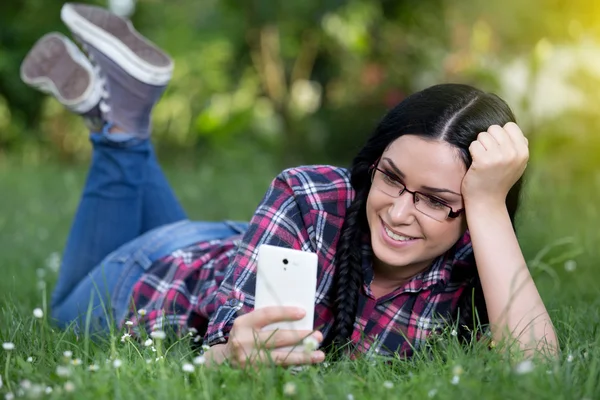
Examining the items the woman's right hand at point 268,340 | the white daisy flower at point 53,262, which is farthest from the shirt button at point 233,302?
the white daisy flower at point 53,262

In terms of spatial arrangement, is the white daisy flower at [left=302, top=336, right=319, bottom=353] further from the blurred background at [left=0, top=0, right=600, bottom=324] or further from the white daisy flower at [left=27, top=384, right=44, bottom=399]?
the blurred background at [left=0, top=0, right=600, bottom=324]

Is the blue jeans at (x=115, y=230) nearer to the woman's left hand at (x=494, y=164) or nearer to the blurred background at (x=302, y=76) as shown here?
the woman's left hand at (x=494, y=164)

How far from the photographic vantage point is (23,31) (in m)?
9.36

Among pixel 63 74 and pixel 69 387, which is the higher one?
pixel 63 74

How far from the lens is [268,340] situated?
180 cm

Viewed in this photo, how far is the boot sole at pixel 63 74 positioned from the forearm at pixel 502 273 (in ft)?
5.68

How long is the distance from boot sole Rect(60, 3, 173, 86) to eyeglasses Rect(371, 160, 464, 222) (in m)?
1.40

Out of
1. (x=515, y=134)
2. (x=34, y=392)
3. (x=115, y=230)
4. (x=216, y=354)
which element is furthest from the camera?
(x=115, y=230)

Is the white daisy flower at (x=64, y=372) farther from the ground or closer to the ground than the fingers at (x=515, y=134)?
closer to the ground

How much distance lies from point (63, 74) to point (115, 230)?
0.74m

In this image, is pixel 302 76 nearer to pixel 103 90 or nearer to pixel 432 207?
pixel 103 90

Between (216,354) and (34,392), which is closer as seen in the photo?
(34,392)

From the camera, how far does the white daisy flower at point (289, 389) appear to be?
161 cm

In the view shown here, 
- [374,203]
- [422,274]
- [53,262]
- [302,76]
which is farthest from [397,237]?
[302,76]
